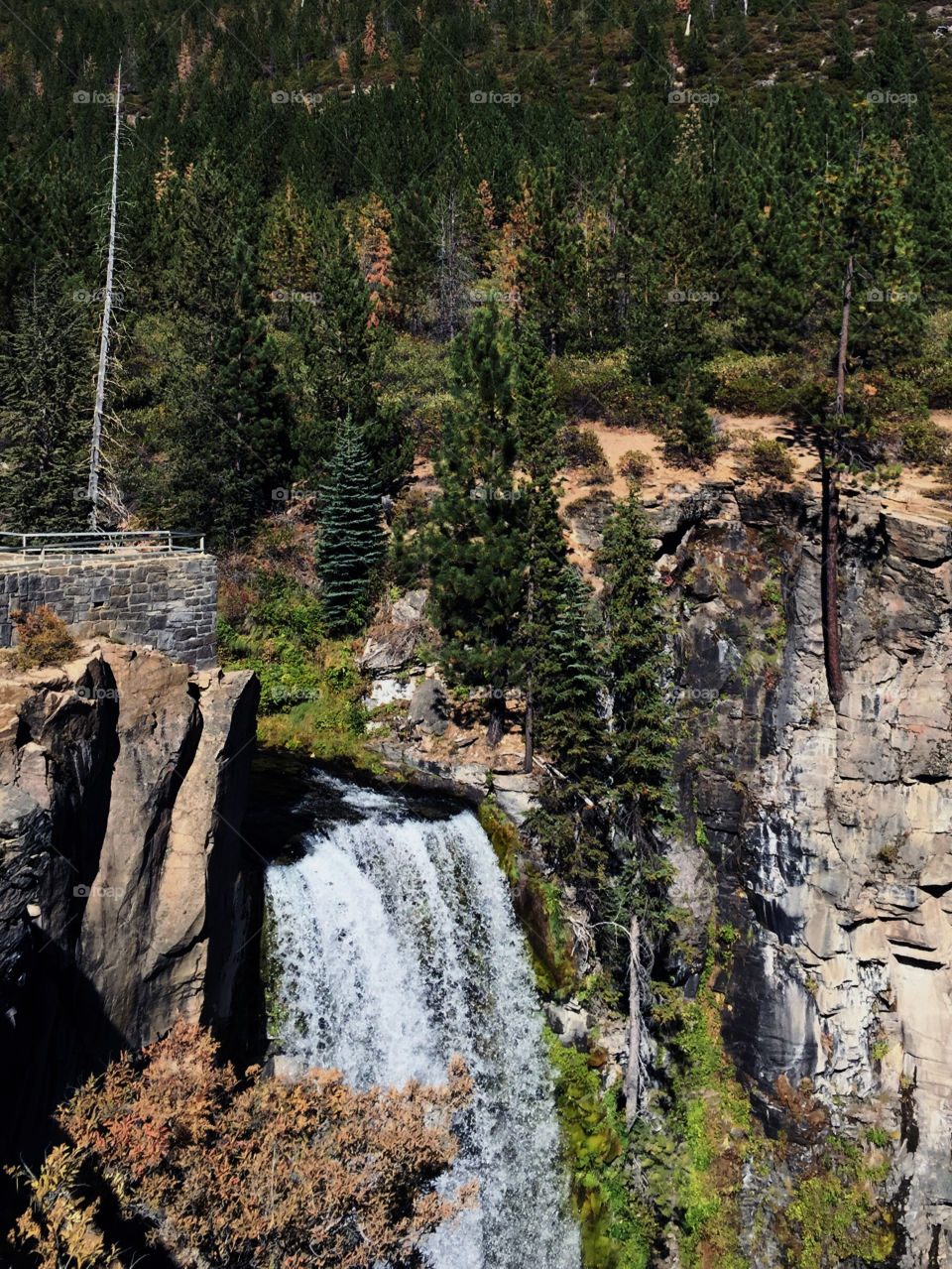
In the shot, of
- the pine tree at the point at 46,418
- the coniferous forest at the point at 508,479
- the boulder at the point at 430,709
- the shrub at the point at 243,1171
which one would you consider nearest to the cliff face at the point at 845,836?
the coniferous forest at the point at 508,479

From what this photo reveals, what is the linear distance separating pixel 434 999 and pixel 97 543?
1584 cm

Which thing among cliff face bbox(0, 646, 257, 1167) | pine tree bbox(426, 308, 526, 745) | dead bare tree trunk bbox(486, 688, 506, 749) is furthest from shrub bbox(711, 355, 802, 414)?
cliff face bbox(0, 646, 257, 1167)

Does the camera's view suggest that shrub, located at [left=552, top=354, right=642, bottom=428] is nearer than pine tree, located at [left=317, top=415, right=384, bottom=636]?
No

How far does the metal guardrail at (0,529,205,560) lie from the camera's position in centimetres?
1997

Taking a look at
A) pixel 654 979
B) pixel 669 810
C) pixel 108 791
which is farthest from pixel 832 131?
pixel 108 791

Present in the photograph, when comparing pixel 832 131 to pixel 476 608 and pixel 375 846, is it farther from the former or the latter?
pixel 375 846

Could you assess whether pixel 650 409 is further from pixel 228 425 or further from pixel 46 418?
pixel 46 418

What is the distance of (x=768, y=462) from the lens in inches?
1226

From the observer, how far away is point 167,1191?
13055 mm

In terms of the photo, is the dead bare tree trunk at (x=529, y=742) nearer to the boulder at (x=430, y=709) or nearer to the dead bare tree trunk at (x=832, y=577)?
the boulder at (x=430, y=709)

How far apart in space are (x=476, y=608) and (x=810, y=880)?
41.7 feet

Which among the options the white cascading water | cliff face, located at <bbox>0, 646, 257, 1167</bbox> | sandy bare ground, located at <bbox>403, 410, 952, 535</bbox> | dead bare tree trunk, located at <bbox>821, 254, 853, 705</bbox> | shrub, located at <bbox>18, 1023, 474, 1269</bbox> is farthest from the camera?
sandy bare ground, located at <bbox>403, 410, 952, 535</bbox>

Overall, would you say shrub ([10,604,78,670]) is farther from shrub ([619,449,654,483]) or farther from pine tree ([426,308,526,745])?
shrub ([619,449,654,483])

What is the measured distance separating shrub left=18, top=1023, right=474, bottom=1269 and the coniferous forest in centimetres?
7
